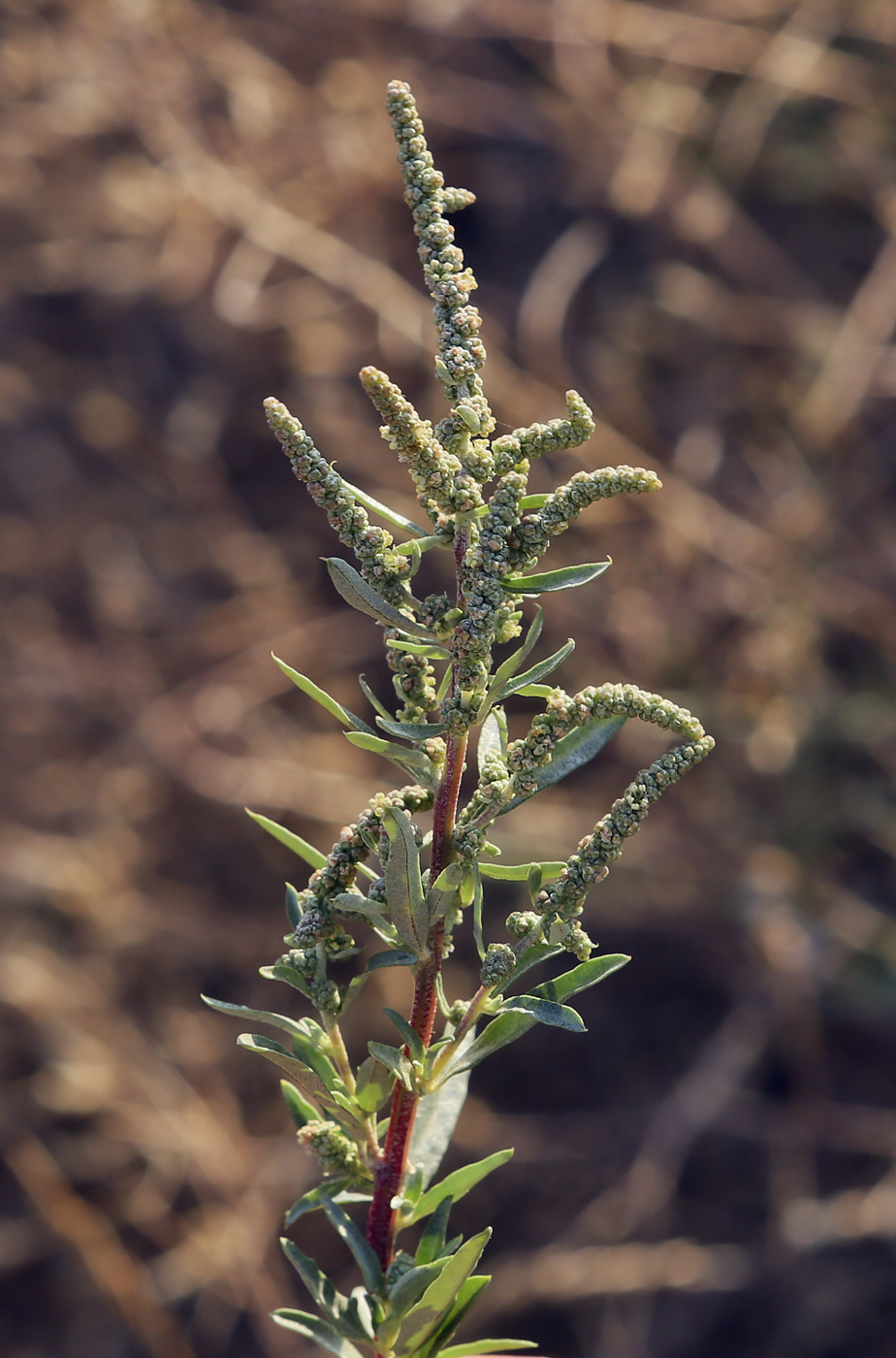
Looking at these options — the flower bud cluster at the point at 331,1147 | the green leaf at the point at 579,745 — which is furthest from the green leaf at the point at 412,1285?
the green leaf at the point at 579,745

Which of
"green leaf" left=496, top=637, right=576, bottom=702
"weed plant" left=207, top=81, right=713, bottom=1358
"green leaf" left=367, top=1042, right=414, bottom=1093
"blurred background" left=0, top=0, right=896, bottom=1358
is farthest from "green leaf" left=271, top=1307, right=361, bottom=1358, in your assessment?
"blurred background" left=0, top=0, right=896, bottom=1358

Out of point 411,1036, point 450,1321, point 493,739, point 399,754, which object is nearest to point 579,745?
point 493,739

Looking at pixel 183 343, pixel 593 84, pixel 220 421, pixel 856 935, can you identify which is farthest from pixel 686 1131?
pixel 593 84

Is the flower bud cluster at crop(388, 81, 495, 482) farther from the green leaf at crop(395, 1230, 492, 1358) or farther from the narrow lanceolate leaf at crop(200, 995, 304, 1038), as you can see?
the green leaf at crop(395, 1230, 492, 1358)

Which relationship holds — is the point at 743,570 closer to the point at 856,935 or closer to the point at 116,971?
the point at 856,935

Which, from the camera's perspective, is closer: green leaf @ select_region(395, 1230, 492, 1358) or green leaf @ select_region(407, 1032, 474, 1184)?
green leaf @ select_region(395, 1230, 492, 1358)

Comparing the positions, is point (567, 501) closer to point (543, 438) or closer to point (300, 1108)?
point (543, 438)

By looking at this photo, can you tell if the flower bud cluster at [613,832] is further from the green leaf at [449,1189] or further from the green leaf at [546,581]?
the green leaf at [449,1189]
